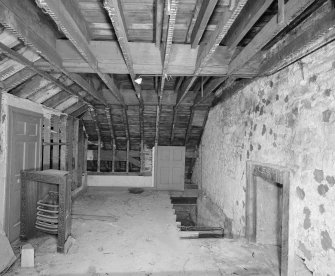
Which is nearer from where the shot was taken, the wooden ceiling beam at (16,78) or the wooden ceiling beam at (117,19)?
the wooden ceiling beam at (117,19)

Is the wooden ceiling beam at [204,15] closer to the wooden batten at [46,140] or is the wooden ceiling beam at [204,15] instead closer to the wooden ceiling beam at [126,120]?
the wooden batten at [46,140]

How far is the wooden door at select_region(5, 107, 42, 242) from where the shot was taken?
145 inches

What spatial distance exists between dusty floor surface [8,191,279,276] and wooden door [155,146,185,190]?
9.22 ft

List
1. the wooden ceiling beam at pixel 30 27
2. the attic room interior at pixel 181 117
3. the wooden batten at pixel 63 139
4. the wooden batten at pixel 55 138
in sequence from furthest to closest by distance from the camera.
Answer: the wooden batten at pixel 63 139 < the wooden batten at pixel 55 138 < the attic room interior at pixel 181 117 < the wooden ceiling beam at pixel 30 27

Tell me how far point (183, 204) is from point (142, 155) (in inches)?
79.1

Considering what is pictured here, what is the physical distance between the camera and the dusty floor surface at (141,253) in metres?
3.03

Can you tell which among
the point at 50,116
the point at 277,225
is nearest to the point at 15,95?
the point at 50,116

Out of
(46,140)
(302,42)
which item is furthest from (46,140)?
(302,42)

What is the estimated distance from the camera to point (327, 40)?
205cm

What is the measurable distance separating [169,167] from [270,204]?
4.50m

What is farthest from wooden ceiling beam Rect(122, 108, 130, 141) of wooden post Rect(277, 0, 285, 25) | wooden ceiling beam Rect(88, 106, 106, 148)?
wooden post Rect(277, 0, 285, 25)

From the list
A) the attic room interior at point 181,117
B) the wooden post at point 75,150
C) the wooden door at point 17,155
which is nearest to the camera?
the attic room interior at point 181,117

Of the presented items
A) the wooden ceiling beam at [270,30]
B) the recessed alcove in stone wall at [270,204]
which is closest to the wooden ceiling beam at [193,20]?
the wooden ceiling beam at [270,30]

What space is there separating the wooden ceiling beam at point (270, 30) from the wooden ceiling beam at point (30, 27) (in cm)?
195
